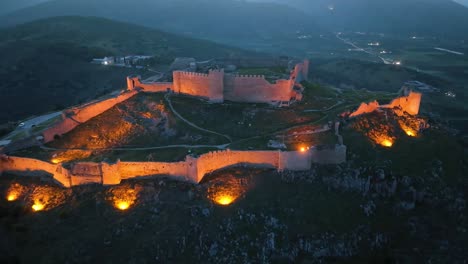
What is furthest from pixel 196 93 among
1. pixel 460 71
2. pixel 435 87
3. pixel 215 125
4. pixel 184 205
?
pixel 460 71

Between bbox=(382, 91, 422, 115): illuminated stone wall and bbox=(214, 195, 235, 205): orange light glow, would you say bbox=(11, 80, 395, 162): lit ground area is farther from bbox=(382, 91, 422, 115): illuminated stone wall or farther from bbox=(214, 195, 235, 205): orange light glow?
bbox=(214, 195, 235, 205): orange light glow

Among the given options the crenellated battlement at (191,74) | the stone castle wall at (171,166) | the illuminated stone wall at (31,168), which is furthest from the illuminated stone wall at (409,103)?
the illuminated stone wall at (31,168)

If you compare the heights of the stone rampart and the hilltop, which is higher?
the stone rampart

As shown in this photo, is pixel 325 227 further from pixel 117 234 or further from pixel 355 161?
pixel 117 234

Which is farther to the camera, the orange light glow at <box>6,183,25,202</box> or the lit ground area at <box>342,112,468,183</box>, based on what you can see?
the lit ground area at <box>342,112,468,183</box>

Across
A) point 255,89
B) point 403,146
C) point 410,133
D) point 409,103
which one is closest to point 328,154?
point 403,146

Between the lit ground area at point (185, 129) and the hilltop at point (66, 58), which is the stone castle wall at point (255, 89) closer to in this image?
the lit ground area at point (185, 129)

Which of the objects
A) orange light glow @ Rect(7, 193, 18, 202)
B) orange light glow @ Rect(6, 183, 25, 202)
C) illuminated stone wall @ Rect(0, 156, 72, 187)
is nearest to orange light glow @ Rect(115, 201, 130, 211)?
illuminated stone wall @ Rect(0, 156, 72, 187)
